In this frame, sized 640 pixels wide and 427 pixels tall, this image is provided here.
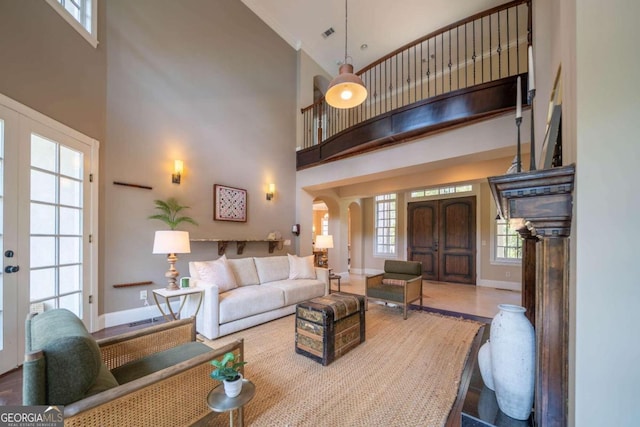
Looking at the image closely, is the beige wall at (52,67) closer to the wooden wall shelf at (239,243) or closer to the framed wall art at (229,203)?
the framed wall art at (229,203)

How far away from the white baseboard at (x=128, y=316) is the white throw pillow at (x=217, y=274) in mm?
868

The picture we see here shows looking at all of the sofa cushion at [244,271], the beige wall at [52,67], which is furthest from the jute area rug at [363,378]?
the beige wall at [52,67]

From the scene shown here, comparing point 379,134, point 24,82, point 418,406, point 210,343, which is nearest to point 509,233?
point 379,134

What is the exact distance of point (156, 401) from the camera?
4.07ft

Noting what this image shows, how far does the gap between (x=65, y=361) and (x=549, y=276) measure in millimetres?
1873

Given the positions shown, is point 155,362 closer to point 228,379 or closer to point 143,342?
point 143,342

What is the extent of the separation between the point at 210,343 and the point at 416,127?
376cm

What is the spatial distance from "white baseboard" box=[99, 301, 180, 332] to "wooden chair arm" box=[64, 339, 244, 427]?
2659mm

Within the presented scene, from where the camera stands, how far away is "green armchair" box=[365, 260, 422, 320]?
3.81 meters

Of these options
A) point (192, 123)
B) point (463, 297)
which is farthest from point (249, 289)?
point (463, 297)

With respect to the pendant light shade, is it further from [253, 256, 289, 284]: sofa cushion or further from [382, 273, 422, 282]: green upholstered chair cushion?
[382, 273, 422, 282]: green upholstered chair cushion

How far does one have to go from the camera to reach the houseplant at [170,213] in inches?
147

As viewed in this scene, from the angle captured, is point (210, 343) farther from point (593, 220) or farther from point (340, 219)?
point (340, 219)

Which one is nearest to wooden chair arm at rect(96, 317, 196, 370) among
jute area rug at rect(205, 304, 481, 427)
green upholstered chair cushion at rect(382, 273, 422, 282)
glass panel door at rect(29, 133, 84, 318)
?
jute area rug at rect(205, 304, 481, 427)
